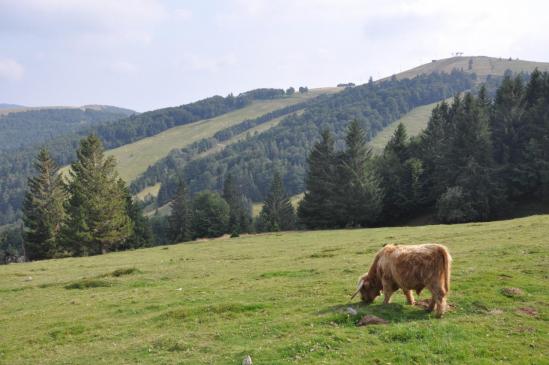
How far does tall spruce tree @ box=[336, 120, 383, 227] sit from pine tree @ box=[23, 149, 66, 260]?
44929 millimetres

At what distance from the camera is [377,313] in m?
14.3

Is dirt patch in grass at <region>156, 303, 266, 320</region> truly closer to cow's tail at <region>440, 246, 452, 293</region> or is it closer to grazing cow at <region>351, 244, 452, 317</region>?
grazing cow at <region>351, 244, 452, 317</region>

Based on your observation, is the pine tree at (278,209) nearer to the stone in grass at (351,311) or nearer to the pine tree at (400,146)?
the pine tree at (400,146)

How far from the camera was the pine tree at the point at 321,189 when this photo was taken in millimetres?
72375

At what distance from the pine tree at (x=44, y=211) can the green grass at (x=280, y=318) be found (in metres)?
42.0

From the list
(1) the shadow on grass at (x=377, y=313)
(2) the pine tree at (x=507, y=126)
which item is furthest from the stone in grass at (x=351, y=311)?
(2) the pine tree at (x=507, y=126)

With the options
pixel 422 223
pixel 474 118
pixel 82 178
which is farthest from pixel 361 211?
pixel 82 178

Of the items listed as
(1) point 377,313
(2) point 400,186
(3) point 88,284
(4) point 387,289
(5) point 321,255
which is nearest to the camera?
(1) point 377,313

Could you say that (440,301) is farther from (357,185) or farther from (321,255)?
(357,185)

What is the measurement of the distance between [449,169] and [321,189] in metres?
20.3

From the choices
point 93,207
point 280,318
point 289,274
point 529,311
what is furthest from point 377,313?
point 93,207

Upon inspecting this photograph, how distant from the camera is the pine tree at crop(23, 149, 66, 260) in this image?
68.0 metres

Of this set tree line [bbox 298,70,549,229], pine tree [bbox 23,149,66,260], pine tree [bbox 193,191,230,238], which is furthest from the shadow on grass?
pine tree [bbox 193,191,230,238]

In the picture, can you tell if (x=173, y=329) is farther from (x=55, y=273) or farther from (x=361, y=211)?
(x=361, y=211)
